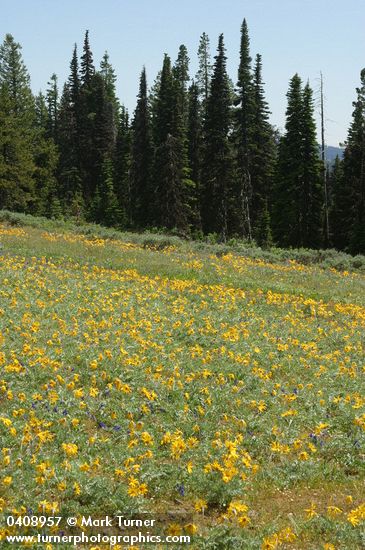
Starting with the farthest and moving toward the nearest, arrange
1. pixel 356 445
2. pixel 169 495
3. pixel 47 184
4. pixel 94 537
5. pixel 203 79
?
pixel 203 79, pixel 47 184, pixel 356 445, pixel 169 495, pixel 94 537

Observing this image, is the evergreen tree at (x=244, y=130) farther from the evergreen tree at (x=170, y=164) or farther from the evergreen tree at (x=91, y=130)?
the evergreen tree at (x=91, y=130)

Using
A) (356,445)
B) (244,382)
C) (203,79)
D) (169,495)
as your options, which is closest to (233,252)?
(244,382)

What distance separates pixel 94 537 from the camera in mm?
4941

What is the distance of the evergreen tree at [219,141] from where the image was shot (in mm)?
45531

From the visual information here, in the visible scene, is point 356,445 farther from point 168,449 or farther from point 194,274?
point 194,274

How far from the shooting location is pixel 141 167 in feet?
173

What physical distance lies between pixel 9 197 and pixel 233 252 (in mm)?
25244

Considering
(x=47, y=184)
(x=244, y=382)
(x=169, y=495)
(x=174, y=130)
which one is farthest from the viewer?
(x=47, y=184)

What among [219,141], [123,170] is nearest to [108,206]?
[123,170]

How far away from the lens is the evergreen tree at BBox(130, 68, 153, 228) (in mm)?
52125

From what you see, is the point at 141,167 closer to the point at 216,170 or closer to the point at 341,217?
the point at 216,170

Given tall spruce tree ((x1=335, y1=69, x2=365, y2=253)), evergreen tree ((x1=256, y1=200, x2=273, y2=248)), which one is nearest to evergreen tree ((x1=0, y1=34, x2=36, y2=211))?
evergreen tree ((x1=256, y1=200, x2=273, y2=248))

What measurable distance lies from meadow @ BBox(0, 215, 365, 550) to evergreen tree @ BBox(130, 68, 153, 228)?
37157mm

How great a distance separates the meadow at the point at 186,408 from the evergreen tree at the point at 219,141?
31.6m
